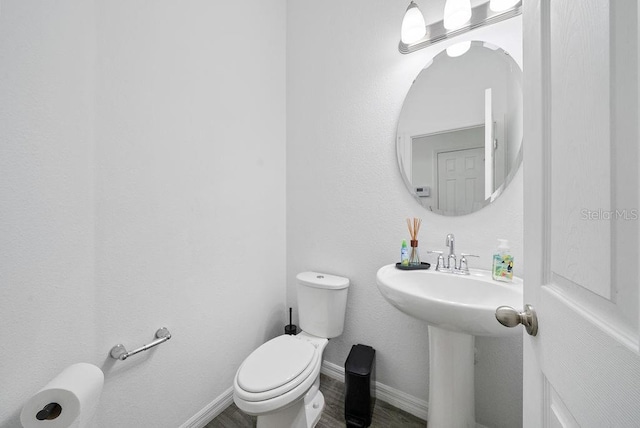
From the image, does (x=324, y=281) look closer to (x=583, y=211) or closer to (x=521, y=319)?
(x=521, y=319)

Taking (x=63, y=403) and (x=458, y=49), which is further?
(x=458, y=49)

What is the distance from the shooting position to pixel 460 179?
1.20 meters

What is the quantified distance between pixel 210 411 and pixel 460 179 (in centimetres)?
172

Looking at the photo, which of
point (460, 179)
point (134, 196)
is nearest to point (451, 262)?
point (460, 179)

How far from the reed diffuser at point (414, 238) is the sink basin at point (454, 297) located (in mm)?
89

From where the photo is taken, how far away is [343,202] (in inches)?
59.7

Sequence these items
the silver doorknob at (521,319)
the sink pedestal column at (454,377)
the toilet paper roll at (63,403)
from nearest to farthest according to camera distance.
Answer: the silver doorknob at (521,319), the toilet paper roll at (63,403), the sink pedestal column at (454,377)

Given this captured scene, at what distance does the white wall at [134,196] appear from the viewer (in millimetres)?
747

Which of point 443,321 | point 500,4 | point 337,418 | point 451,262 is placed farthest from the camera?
point 337,418

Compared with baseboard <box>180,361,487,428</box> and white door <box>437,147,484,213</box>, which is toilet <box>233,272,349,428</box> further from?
white door <box>437,147,484,213</box>

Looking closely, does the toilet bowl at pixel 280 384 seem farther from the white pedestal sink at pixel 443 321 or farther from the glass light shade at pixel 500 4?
the glass light shade at pixel 500 4

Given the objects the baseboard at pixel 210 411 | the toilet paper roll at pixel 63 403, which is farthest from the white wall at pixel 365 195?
the toilet paper roll at pixel 63 403

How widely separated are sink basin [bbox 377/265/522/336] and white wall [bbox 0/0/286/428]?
0.90 m

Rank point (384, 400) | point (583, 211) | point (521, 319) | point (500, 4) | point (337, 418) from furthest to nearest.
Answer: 1. point (384, 400)
2. point (337, 418)
3. point (500, 4)
4. point (521, 319)
5. point (583, 211)
